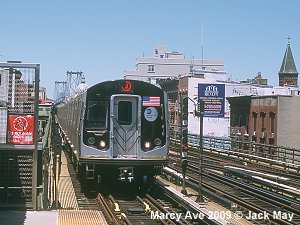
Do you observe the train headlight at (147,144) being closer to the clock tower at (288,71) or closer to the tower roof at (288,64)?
the clock tower at (288,71)

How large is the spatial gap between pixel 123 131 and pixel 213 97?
4641 centimetres

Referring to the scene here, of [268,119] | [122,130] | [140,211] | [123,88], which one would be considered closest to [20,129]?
[140,211]

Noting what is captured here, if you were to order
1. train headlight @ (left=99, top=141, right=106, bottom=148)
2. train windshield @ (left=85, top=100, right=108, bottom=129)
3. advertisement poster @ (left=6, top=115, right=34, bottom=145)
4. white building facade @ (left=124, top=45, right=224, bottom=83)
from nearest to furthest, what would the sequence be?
1. advertisement poster @ (left=6, top=115, right=34, bottom=145)
2. train headlight @ (left=99, top=141, right=106, bottom=148)
3. train windshield @ (left=85, top=100, right=108, bottom=129)
4. white building facade @ (left=124, top=45, right=224, bottom=83)

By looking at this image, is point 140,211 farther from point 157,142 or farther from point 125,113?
point 125,113

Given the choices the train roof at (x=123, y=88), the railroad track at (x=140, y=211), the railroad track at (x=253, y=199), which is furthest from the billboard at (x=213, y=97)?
the railroad track at (x=140, y=211)

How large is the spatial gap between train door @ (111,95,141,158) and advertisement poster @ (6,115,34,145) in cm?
373

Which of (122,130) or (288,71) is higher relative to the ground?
(288,71)

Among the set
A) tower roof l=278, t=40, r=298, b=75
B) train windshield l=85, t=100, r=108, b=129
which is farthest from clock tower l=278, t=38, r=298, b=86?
train windshield l=85, t=100, r=108, b=129

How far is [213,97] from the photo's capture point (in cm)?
6247

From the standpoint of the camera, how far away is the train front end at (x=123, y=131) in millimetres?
16484

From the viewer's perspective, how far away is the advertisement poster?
516 inches

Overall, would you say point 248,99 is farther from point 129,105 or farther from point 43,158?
point 43,158

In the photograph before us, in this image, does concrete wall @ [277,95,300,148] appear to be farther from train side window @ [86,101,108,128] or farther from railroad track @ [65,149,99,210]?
train side window @ [86,101,108,128]

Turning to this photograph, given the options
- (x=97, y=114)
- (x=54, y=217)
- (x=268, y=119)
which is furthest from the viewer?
(x=268, y=119)
